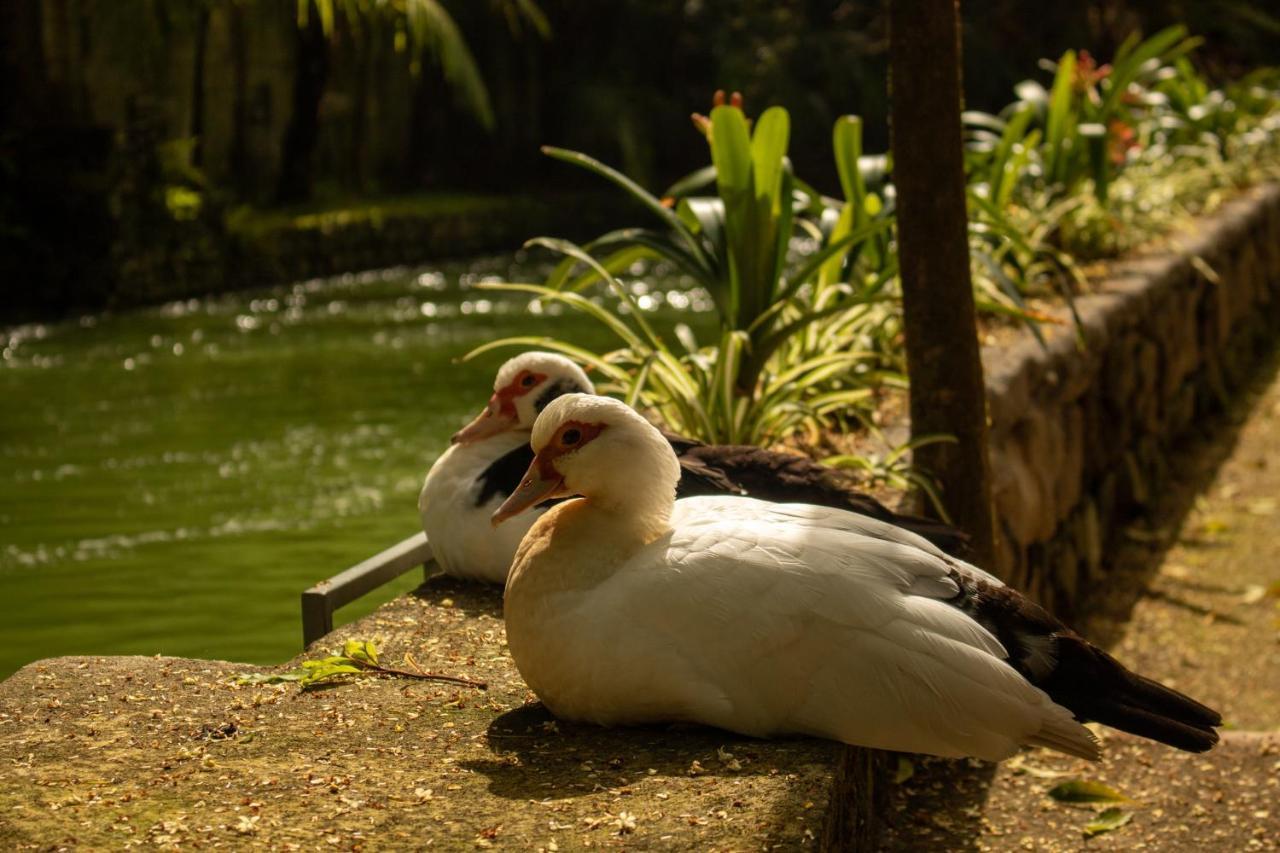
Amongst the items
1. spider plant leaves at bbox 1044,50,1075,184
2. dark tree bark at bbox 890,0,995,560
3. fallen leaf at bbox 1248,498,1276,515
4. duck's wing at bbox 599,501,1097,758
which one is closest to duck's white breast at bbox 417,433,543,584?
duck's wing at bbox 599,501,1097,758

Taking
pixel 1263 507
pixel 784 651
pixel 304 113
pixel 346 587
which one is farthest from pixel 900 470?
pixel 304 113

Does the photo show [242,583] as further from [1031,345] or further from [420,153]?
[420,153]

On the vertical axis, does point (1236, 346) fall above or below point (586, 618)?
below

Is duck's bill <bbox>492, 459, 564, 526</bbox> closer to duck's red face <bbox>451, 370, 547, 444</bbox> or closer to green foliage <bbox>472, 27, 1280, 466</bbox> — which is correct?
duck's red face <bbox>451, 370, 547, 444</bbox>

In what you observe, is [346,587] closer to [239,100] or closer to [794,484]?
[794,484]

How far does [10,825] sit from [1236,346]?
7721 millimetres

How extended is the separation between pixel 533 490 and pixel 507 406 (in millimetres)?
912

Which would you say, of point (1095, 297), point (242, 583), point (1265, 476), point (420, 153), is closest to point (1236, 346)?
point (1265, 476)

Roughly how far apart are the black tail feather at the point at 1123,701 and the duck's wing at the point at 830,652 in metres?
0.08

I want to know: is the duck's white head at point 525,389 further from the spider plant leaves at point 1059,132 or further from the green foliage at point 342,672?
the spider plant leaves at point 1059,132

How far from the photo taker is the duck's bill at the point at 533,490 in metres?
2.64

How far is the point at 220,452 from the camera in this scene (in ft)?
24.2

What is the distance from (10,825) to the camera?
216 cm

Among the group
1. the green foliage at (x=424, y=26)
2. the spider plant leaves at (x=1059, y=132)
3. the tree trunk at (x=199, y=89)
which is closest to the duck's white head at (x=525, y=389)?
the spider plant leaves at (x=1059, y=132)
